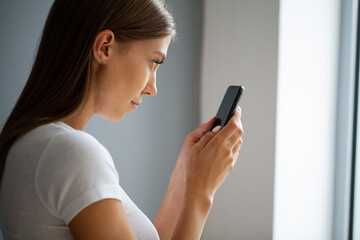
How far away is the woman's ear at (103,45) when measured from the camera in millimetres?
592

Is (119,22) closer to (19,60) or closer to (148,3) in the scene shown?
(148,3)

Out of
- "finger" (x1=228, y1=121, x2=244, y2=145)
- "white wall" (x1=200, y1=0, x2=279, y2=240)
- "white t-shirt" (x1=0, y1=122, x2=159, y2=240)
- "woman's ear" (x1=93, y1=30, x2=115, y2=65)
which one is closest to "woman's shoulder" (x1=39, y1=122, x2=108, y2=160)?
"white t-shirt" (x1=0, y1=122, x2=159, y2=240)

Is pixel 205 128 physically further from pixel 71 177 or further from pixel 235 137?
pixel 71 177

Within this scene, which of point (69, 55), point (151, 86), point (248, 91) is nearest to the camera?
point (69, 55)

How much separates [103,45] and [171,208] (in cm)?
41

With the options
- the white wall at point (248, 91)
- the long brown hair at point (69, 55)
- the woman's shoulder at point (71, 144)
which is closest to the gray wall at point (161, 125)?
the white wall at point (248, 91)

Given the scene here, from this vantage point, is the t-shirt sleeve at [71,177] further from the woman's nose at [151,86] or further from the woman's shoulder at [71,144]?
the woman's nose at [151,86]

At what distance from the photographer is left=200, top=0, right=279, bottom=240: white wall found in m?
1.16

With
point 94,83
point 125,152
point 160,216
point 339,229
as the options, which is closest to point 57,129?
point 94,83

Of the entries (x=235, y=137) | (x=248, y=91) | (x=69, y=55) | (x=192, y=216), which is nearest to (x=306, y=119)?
(x=248, y=91)

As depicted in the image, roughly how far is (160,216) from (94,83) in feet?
1.16

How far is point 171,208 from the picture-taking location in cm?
80

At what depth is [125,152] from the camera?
1156mm

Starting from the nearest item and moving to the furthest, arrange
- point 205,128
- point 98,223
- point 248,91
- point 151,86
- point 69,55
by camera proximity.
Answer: point 98,223 → point 69,55 → point 151,86 → point 205,128 → point 248,91
